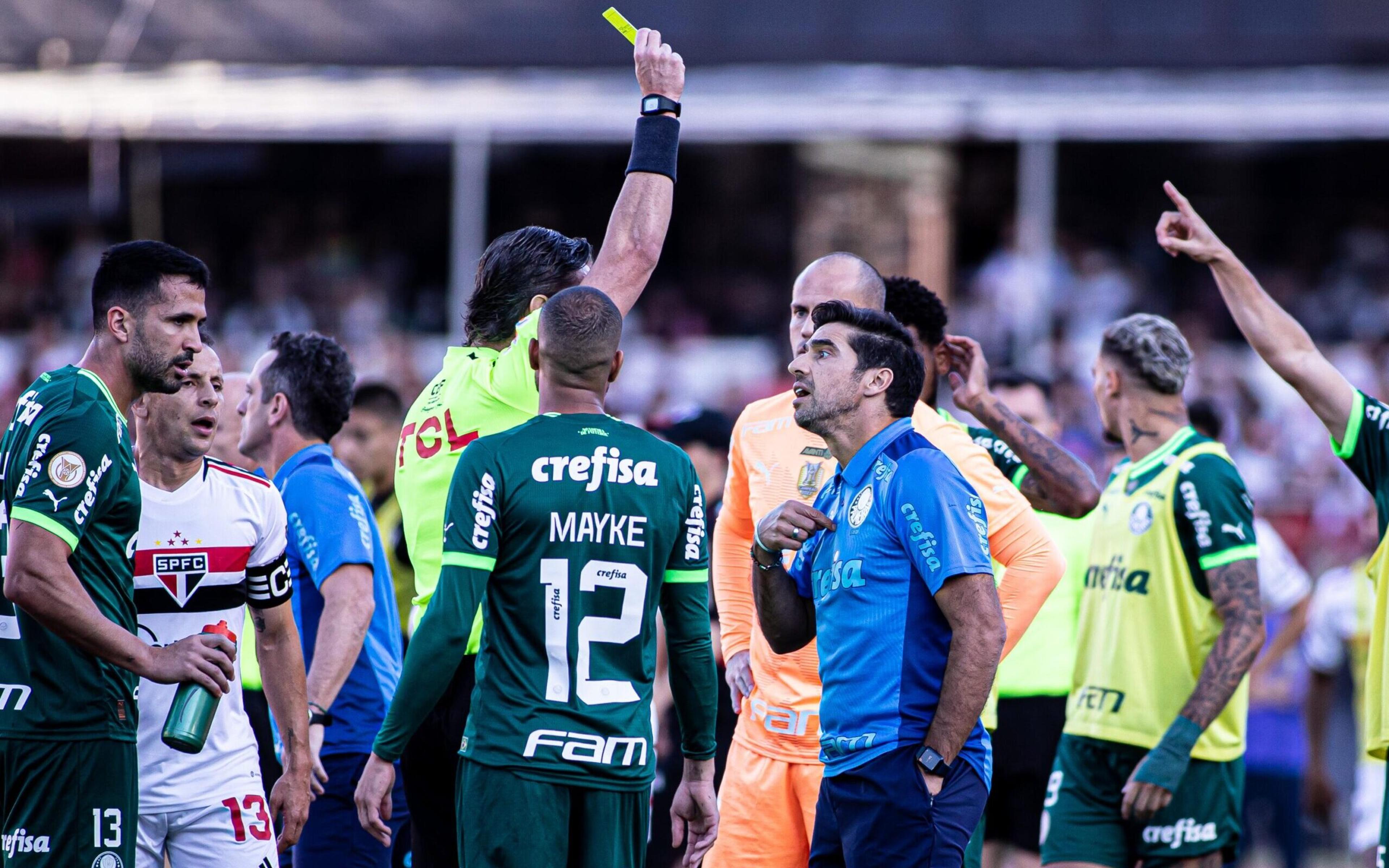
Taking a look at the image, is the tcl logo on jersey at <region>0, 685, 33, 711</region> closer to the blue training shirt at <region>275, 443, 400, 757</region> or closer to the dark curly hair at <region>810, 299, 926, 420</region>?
the blue training shirt at <region>275, 443, 400, 757</region>

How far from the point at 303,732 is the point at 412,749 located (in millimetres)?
424

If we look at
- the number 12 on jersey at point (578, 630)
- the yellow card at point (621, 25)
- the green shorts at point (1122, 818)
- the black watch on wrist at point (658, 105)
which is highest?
the yellow card at point (621, 25)

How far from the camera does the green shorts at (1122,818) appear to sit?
5.78 m

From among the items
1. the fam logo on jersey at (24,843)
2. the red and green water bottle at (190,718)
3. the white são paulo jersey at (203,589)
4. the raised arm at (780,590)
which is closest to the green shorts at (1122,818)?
the raised arm at (780,590)

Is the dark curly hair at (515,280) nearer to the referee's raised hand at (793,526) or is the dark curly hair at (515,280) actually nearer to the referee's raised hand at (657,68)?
the referee's raised hand at (657,68)

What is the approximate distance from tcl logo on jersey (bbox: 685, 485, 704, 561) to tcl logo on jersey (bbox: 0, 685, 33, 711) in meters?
1.83

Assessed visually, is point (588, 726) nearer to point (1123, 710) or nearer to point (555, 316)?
point (555, 316)

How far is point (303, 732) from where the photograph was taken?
4.82 m

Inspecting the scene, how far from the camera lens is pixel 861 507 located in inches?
171

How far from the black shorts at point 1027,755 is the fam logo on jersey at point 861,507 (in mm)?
2990

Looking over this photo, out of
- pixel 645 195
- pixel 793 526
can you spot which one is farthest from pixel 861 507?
pixel 645 195

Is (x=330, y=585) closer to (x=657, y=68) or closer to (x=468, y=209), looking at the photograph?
(x=657, y=68)

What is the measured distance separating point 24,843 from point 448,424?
1635 millimetres

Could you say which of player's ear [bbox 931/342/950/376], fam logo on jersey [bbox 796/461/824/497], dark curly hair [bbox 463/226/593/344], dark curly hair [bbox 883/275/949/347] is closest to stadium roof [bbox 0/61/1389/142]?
player's ear [bbox 931/342/950/376]
